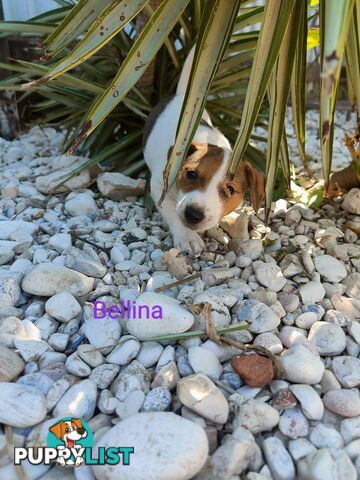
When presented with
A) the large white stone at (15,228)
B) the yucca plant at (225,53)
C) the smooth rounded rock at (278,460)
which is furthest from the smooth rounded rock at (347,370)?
the large white stone at (15,228)

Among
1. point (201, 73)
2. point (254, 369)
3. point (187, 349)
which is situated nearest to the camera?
point (254, 369)

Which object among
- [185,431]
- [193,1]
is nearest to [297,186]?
[193,1]

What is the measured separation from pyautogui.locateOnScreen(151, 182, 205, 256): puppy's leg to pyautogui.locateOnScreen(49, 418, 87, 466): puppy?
81cm

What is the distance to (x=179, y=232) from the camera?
1.75 metres

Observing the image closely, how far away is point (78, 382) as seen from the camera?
109cm

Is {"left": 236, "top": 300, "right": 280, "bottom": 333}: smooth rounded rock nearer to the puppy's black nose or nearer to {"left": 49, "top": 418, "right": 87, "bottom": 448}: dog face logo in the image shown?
the puppy's black nose

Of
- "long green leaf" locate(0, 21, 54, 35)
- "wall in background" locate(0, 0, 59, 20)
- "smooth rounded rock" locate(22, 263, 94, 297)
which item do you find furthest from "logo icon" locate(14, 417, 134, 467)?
→ "wall in background" locate(0, 0, 59, 20)

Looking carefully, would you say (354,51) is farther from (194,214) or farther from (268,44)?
(194,214)

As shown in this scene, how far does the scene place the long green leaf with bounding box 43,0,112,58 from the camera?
1.44 meters

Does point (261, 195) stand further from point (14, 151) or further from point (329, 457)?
point (14, 151)

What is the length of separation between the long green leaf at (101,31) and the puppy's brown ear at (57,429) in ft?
2.88

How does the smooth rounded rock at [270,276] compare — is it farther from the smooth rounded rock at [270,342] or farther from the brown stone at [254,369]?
the brown stone at [254,369]

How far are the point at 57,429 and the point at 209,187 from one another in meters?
0.98

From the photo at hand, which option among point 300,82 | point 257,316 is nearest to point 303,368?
point 257,316
